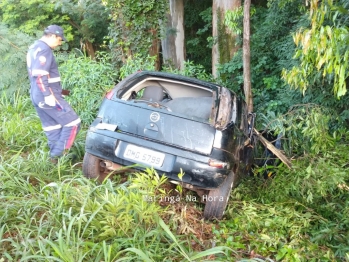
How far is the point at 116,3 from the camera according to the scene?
21.6 ft

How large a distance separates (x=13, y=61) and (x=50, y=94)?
3.00 metres

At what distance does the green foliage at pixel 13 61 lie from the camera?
642 centimetres

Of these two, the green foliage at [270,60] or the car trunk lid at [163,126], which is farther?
the green foliage at [270,60]

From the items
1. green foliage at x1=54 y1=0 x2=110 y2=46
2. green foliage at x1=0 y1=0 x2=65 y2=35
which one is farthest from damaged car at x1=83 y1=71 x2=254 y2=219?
green foliage at x1=0 y1=0 x2=65 y2=35

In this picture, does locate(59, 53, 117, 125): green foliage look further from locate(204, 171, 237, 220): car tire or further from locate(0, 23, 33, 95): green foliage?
locate(204, 171, 237, 220): car tire

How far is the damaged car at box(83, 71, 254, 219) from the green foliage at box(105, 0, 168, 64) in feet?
10.9

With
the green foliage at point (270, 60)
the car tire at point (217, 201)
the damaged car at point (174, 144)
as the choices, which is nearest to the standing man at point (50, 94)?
the damaged car at point (174, 144)

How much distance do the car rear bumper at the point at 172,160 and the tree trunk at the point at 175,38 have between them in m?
6.52

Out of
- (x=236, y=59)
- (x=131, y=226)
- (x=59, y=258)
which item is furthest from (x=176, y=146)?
(x=236, y=59)

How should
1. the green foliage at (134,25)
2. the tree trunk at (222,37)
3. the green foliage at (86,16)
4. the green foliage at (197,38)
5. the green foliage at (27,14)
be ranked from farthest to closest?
the green foliage at (197,38)
the green foliage at (86,16)
the green foliage at (27,14)
the tree trunk at (222,37)
the green foliage at (134,25)

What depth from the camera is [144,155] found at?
3.25 metres

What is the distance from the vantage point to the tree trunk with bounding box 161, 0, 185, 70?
9641 mm

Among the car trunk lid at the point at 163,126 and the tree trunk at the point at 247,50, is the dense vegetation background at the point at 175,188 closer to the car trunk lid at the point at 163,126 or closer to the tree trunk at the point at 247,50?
the car trunk lid at the point at 163,126

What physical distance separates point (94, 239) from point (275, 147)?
285 centimetres
